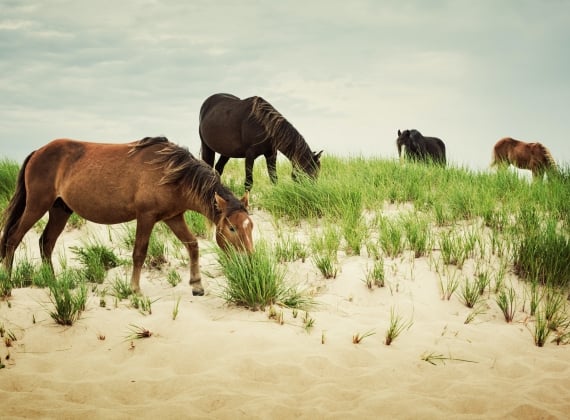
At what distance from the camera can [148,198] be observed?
194 inches

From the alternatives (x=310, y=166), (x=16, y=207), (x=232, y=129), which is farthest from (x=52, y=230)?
(x=310, y=166)

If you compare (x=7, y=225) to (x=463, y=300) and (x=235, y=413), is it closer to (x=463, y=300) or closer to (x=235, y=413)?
(x=235, y=413)

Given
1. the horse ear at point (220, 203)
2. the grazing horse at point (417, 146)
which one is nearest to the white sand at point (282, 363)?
the horse ear at point (220, 203)

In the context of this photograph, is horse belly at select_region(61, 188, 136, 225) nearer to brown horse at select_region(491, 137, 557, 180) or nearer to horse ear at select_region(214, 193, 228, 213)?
horse ear at select_region(214, 193, 228, 213)

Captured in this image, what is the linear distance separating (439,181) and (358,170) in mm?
1546

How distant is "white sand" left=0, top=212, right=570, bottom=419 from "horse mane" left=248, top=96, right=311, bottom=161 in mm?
3417

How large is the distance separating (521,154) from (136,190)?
1265 cm

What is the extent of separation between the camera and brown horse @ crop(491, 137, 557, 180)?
13766mm

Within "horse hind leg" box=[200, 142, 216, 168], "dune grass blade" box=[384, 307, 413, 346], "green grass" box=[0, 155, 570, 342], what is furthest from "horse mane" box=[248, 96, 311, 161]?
"dune grass blade" box=[384, 307, 413, 346]

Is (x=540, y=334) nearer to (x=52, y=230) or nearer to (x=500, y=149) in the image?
(x=52, y=230)

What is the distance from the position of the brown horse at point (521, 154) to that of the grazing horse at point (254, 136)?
770 cm

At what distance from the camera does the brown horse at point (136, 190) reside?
487 cm

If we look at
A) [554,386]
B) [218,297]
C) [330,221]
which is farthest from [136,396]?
[330,221]

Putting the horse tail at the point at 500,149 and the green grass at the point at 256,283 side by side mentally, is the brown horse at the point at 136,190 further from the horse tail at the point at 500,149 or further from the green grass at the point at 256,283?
the horse tail at the point at 500,149
